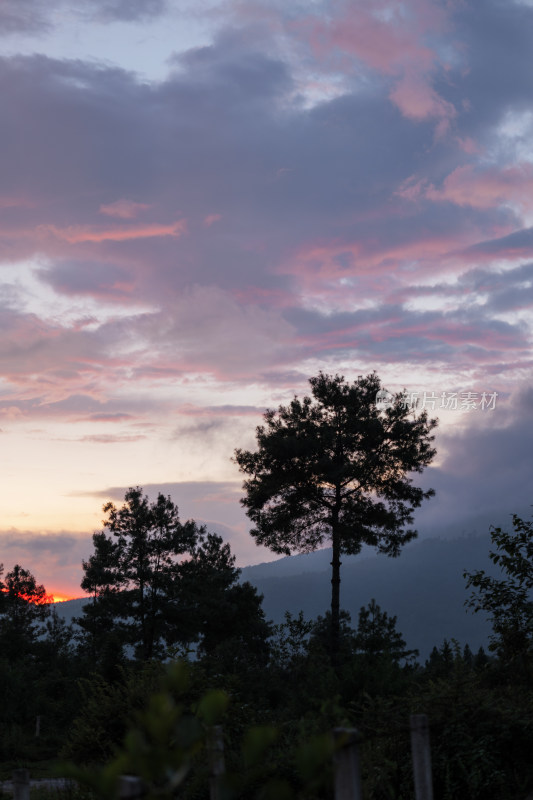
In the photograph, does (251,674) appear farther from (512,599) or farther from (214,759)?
(214,759)

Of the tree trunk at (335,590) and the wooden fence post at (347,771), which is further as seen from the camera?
the tree trunk at (335,590)

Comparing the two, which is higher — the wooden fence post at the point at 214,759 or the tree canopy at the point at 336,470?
the tree canopy at the point at 336,470

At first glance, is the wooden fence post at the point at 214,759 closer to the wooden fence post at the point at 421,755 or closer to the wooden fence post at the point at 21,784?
the wooden fence post at the point at 21,784

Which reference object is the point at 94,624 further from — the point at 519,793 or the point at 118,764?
the point at 118,764

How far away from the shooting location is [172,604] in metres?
48.4

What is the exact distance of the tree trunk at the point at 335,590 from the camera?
3575 centimetres

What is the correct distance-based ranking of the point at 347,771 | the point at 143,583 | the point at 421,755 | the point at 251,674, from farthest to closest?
the point at 143,583 → the point at 251,674 → the point at 421,755 → the point at 347,771

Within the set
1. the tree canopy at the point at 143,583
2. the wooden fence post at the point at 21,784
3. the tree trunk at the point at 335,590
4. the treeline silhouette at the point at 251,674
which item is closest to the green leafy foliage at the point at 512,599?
the treeline silhouette at the point at 251,674

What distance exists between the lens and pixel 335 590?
119ft

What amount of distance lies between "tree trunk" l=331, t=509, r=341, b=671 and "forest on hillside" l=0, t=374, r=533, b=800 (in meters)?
0.16

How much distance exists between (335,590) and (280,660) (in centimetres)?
416

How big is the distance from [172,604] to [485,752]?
40.2 metres

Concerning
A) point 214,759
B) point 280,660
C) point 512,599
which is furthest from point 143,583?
point 214,759

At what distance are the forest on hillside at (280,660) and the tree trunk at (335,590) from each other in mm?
155
